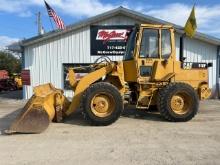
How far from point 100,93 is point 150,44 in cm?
217

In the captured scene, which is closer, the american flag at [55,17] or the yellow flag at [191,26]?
the yellow flag at [191,26]

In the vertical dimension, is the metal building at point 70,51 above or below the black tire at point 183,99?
above

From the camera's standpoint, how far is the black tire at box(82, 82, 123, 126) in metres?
10.9

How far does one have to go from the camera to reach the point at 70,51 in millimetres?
19641

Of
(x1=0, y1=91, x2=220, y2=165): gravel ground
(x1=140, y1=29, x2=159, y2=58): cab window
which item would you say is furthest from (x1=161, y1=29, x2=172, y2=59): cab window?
(x1=0, y1=91, x2=220, y2=165): gravel ground

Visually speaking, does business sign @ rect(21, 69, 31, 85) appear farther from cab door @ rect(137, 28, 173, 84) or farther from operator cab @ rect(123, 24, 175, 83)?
cab door @ rect(137, 28, 173, 84)

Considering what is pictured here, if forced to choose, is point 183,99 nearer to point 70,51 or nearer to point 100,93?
point 100,93

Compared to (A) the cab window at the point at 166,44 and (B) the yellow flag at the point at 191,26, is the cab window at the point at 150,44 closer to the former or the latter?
(A) the cab window at the point at 166,44

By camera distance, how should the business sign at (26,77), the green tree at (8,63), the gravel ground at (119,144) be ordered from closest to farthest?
1. the gravel ground at (119,144)
2. the business sign at (26,77)
3. the green tree at (8,63)

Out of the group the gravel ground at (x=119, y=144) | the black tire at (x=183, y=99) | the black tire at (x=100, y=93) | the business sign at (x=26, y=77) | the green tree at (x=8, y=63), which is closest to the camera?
the gravel ground at (x=119, y=144)

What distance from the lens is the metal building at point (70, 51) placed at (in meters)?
19.5

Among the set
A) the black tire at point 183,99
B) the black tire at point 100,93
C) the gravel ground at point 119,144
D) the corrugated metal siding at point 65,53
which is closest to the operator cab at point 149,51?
the black tire at point 183,99

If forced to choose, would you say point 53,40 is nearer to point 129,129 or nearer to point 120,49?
point 120,49

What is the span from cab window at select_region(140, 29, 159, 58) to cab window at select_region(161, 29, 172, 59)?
7.7 inches
